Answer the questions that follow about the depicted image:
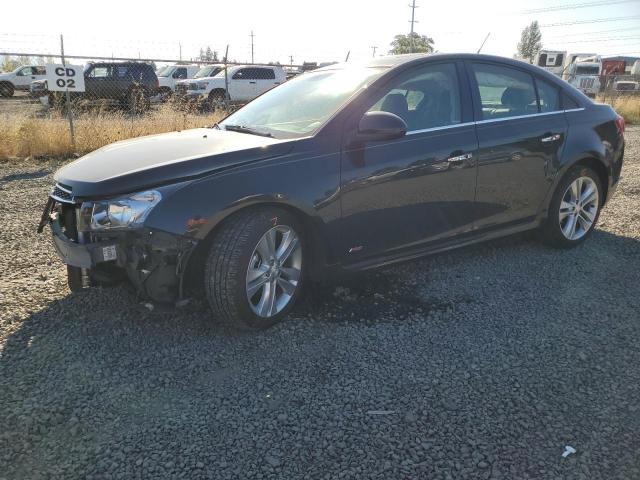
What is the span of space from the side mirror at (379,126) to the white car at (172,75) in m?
21.6

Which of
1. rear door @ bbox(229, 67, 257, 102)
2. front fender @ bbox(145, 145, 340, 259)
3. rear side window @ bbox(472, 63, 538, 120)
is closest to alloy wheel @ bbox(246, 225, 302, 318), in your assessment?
front fender @ bbox(145, 145, 340, 259)

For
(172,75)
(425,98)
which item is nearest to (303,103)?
(425,98)

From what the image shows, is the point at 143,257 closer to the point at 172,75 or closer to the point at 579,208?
the point at 579,208

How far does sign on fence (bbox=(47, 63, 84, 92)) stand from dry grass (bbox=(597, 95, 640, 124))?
704 inches

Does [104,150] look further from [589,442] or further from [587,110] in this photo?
[587,110]

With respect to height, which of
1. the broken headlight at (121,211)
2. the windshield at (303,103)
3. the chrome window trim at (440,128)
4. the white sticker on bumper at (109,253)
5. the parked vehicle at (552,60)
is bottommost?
the white sticker on bumper at (109,253)

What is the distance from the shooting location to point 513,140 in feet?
13.8

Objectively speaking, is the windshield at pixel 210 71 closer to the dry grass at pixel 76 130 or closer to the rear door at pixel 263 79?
the rear door at pixel 263 79

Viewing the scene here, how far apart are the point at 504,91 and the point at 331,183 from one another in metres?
2.00

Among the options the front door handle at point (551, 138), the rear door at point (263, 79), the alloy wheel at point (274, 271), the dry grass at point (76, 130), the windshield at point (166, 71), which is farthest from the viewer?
the windshield at point (166, 71)

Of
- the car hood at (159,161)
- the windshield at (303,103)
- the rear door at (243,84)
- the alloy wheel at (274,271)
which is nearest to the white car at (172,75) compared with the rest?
the rear door at (243,84)

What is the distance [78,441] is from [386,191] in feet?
7.55

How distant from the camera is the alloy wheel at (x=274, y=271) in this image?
3180mm

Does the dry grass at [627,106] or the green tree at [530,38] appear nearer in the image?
the dry grass at [627,106]
